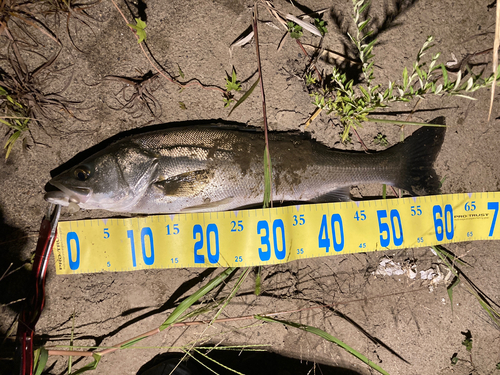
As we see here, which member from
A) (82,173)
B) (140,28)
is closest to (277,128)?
(140,28)

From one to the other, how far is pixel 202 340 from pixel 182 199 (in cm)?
154

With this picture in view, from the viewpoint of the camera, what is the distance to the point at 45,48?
292 cm

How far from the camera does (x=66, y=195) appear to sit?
259 centimetres

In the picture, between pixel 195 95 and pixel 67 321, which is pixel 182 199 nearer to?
pixel 195 95

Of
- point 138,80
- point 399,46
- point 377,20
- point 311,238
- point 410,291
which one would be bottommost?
point 410,291

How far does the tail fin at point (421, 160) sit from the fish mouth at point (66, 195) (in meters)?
3.07

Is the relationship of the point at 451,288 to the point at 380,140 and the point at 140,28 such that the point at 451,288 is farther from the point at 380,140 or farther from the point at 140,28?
the point at 140,28

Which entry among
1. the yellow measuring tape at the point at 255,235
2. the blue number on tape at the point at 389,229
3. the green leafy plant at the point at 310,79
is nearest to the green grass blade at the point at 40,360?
the yellow measuring tape at the point at 255,235

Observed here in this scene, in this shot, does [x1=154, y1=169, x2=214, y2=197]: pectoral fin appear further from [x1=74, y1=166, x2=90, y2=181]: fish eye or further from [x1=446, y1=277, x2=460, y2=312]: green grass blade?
[x1=446, y1=277, x2=460, y2=312]: green grass blade

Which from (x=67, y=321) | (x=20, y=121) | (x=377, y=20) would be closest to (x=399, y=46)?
(x=377, y=20)

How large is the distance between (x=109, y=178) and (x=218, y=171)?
1024mm

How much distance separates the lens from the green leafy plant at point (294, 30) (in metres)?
2.92

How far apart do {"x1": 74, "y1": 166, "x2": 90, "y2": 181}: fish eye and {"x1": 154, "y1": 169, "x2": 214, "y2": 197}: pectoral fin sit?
647 millimetres

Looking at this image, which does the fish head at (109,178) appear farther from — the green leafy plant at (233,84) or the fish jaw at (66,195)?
the green leafy plant at (233,84)
